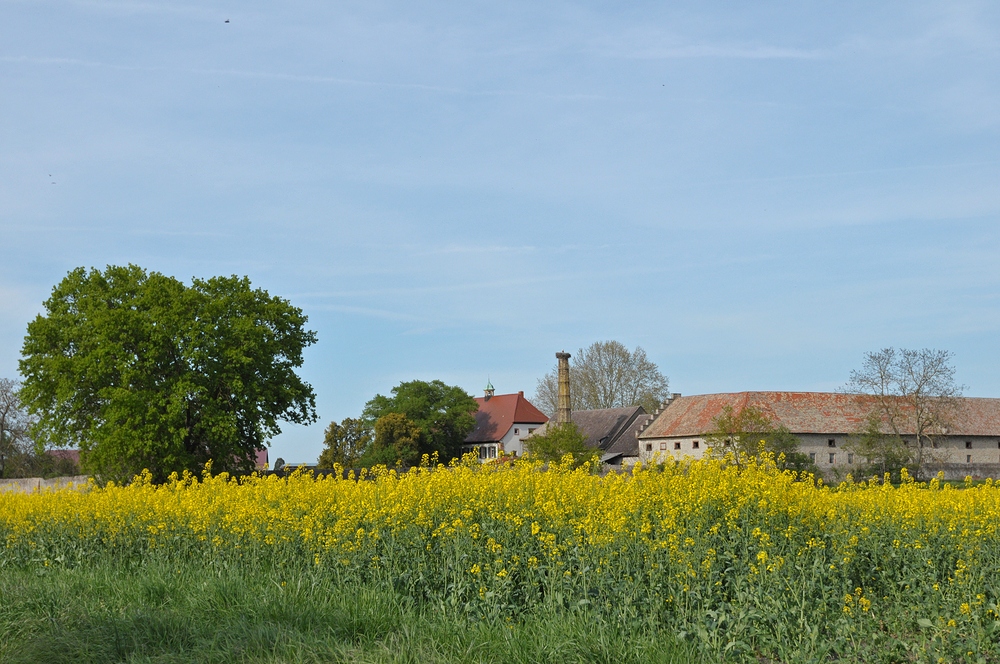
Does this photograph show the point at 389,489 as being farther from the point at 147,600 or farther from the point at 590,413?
the point at 590,413

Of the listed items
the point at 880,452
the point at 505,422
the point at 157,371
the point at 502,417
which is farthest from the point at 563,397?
the point at 157,371

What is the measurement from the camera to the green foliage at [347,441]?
234 ft

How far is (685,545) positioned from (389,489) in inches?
160

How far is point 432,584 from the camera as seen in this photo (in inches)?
344

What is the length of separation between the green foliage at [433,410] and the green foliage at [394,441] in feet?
6.25

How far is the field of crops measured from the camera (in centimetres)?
700

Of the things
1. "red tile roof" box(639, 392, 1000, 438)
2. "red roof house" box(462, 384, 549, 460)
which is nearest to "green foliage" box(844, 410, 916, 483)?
"red tile roof" box(639, 392, 1000, 438)

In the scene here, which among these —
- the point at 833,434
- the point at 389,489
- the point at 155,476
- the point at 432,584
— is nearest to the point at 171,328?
the point at 155,476

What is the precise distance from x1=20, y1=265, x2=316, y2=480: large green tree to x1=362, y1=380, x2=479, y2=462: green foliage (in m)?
33.2

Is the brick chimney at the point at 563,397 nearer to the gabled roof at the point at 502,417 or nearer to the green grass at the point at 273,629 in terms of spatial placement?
the gabled roof at the point at 502,417

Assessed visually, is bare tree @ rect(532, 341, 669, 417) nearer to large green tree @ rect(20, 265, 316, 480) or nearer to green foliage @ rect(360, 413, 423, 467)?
green foliage @ rect(360, 413, 423, 467)

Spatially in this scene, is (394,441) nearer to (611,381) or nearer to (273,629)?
(611,381)

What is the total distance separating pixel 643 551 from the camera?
26.6 feet

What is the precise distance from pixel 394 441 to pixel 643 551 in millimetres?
62121
